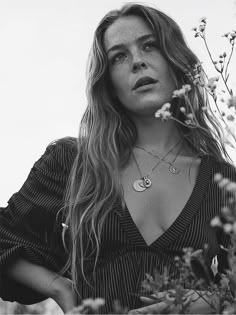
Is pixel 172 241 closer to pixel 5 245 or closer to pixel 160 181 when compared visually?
pixel 160 181

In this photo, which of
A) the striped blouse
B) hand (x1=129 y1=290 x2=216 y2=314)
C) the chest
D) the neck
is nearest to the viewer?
hand (x1=129 y1=290 x2=216 y2=314)

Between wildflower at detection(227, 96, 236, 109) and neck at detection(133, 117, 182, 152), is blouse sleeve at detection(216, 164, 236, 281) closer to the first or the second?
neck at detection(133, 117, 182, 152)

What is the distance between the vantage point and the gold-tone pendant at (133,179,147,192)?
278cm

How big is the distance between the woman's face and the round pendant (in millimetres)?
306

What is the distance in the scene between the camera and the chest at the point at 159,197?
8.61 feet

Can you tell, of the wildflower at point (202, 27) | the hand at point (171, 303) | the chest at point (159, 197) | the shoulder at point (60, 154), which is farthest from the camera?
the shoulder at point (60, 154)

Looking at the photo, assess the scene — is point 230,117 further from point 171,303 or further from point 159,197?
point 159,197

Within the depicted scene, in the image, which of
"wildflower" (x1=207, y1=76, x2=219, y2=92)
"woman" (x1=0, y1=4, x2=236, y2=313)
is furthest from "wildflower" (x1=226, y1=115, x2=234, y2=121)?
"woman" (x1=0, y1=4, x2=236, y2=313)

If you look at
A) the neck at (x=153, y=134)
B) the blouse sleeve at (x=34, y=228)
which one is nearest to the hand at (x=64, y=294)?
the blouse sleeve at (x=34, y=228)

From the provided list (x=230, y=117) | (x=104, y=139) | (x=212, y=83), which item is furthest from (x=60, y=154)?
(x=230, y=117)

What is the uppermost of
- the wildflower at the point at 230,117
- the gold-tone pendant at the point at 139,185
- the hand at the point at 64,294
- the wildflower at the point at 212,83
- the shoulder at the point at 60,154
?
the wildflower at the point at 212,83

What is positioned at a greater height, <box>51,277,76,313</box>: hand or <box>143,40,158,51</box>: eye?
<box>143,40,158,51</box>: eye

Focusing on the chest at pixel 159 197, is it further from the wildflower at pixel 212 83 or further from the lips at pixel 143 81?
the wildflower at pixel 212 83

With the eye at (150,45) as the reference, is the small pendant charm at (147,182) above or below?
below
